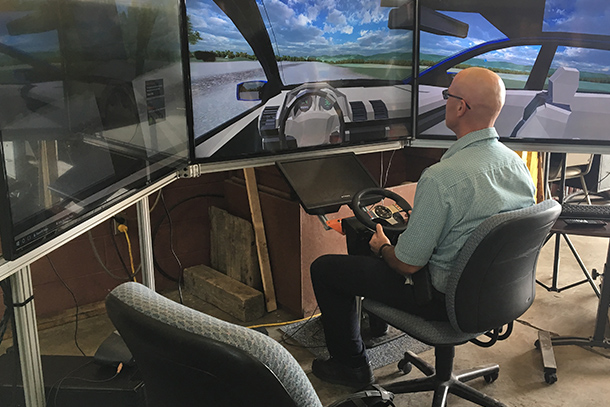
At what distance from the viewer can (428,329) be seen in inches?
79.4

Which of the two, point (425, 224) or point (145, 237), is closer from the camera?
point (425, 224)

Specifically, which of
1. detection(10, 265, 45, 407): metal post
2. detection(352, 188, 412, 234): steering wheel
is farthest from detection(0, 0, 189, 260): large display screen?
detection(352, 188, 412, 234): steering wheel

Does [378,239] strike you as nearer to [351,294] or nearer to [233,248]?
[351,294]

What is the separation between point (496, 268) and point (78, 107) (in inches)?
55.0

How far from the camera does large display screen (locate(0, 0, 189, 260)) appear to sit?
1195 millimetres

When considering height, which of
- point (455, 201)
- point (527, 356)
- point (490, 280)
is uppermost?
point (455, 201)

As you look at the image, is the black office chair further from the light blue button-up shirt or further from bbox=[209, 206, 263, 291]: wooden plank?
bbox=[209, 206, 263, 291]: wooden plank

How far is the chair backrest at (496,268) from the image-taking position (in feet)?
5.88

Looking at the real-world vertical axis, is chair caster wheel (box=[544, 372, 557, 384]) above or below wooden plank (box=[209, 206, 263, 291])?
below

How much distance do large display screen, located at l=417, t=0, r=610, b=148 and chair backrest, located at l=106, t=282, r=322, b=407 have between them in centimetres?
250

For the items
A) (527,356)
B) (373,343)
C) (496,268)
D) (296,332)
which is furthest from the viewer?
(296,332)

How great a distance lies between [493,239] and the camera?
1782 mm

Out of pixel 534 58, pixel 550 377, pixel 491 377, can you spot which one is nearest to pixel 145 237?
pixel 491 377

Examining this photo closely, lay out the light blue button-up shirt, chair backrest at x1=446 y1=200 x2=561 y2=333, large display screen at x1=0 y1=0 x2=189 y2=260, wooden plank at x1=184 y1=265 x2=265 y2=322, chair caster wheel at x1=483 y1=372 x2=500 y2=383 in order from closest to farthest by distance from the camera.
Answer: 1. large display screen at x1=0 y1=0 x2=189 y2=260
2. chair backrest at x1=446 y1=200 x2=561 y2=333
3. the light blue button-up shirt
4. chair caster wheel at x1=483 y1=372 x2=500 y2=383
5. wooden plank at x1=184 y1=265 x2=265 y2=322
